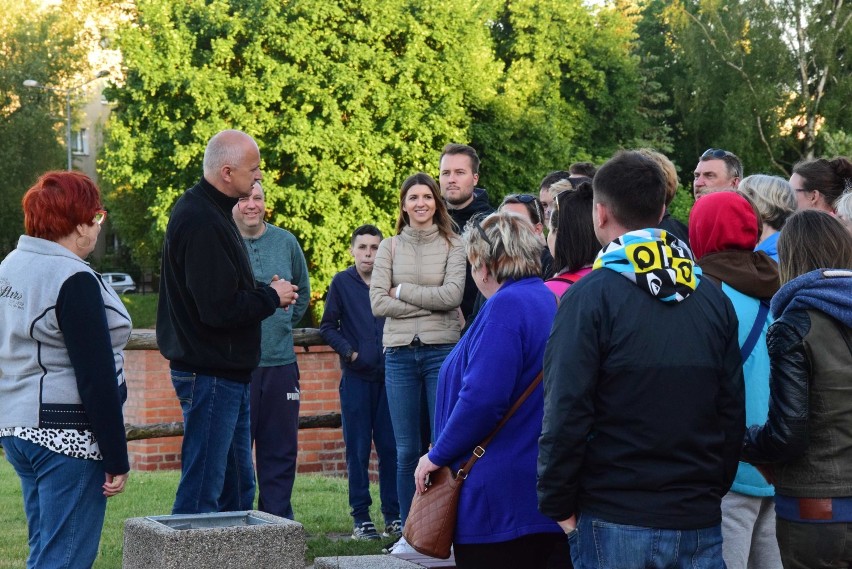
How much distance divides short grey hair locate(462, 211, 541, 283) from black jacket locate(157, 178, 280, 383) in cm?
164

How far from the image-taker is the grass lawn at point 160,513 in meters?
7.41

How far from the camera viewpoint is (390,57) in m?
35.5

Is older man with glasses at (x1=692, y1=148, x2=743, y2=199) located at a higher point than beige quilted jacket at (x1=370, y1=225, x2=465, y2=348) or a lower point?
higher

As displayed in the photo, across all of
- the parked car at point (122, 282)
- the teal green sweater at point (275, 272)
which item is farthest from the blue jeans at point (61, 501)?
the parked car at point (122, 282)

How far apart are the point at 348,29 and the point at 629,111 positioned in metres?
12.0

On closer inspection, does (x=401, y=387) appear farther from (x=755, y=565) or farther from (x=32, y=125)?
(x=32, y=125)

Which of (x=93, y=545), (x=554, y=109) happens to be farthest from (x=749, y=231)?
(x=554, y=109)

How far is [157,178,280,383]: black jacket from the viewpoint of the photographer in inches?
223

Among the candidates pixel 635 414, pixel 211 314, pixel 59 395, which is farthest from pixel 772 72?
pixel 635 414

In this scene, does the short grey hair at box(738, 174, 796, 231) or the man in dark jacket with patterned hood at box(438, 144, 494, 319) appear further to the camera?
the man in dark jacket with patterned hood at box(438, 144, 494, 319)

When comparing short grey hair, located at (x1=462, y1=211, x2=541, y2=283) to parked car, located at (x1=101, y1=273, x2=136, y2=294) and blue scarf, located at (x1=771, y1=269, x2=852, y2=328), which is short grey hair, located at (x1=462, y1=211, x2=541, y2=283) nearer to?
blue scarf, located at (x1=771, y1=269, x2=852, y2=328)

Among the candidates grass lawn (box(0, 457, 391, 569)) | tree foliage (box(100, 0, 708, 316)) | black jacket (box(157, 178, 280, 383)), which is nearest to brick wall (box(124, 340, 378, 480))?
grass lawn (box(0, 457, 391, 569))

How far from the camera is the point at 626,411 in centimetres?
348

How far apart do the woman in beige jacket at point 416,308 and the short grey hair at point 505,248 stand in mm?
2665
